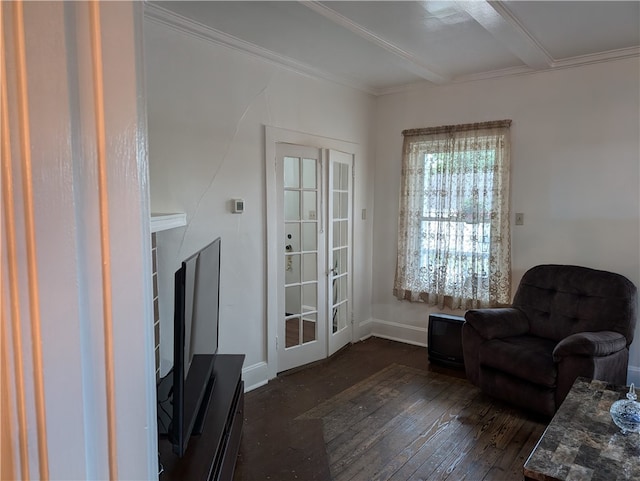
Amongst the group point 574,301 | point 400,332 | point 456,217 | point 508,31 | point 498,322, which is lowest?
point 400,332

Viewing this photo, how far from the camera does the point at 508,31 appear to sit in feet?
9.53

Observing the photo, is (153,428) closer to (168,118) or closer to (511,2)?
(168,118)

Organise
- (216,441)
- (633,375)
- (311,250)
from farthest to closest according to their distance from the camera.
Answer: (311,250) → (633,375) → (216,441)

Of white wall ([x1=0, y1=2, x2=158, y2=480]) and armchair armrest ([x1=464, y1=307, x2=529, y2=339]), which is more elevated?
white wall ([x1=0, y1=2, x2=158, y2=480])

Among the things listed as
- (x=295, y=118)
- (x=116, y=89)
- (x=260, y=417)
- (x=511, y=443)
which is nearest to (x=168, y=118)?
(x=295, y=118)

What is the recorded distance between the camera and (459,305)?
428 cm

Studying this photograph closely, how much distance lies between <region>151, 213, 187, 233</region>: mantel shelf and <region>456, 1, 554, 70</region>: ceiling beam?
6.84ft

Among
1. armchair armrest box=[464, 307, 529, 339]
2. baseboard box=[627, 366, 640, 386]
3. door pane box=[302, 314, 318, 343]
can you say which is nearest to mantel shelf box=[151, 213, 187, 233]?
door pane box=[302, 314, 318, 343]

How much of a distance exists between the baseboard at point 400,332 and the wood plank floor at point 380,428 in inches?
25.9

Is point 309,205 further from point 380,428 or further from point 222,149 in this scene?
point 380,428

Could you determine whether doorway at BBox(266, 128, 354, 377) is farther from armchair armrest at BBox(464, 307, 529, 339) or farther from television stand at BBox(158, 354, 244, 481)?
armchair armrest at BBox(464, 307, 529, 339)

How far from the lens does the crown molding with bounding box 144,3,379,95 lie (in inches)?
107

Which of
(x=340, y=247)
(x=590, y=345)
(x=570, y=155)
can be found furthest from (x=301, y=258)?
(x=570, y=155)

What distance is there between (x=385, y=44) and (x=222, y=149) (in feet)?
4.83
